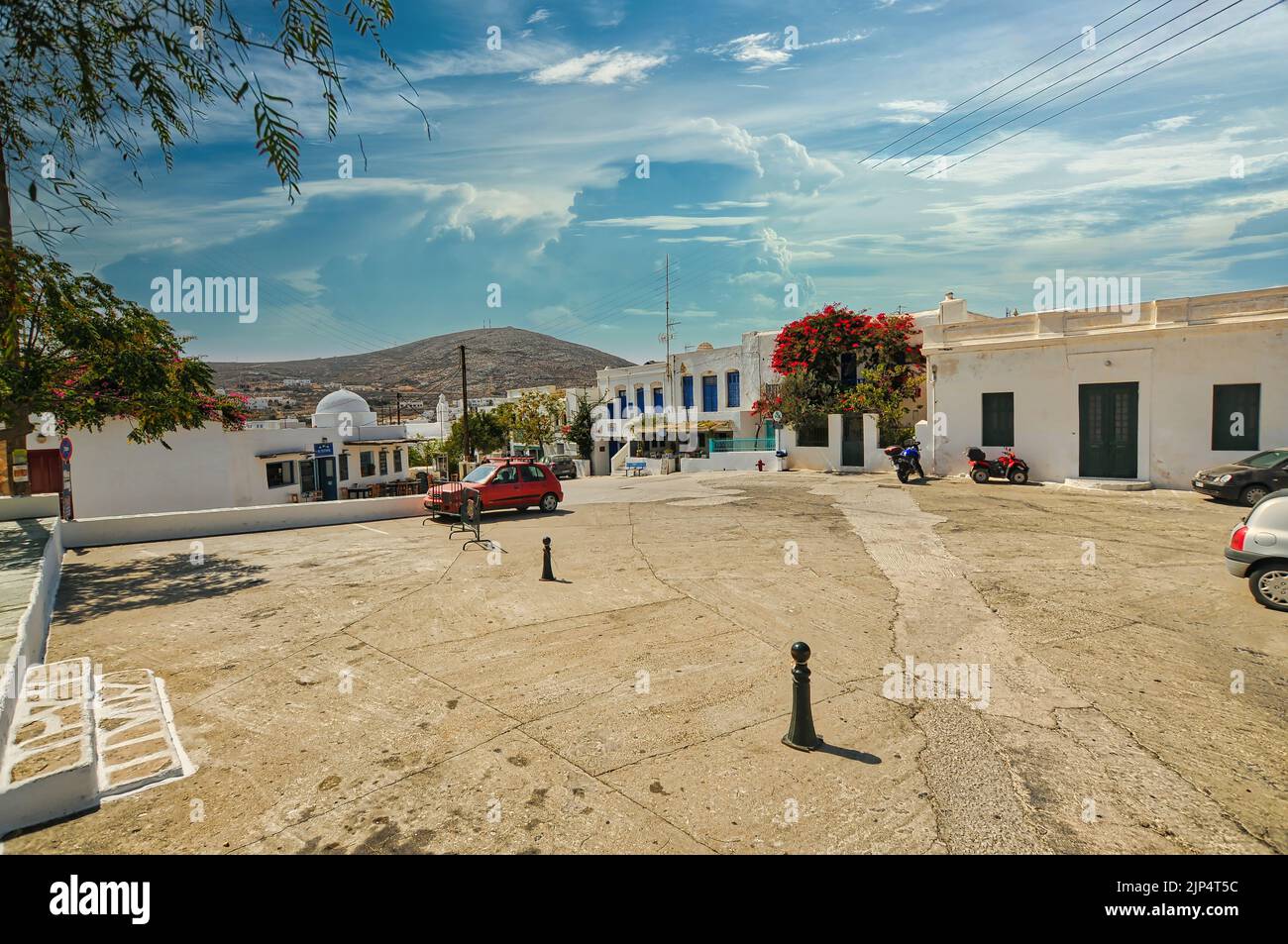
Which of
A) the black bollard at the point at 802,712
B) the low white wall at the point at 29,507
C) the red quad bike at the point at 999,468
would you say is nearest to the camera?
the black bollard at the point at 802,712

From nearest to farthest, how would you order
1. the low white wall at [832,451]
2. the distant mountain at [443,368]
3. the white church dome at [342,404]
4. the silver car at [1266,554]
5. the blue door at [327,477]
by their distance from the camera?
the silver car at [1266,554]
the low white wall at [832,451]
the blue door at [327,477]
the white church dome at [342,404]
the distant mountain at [443,368]

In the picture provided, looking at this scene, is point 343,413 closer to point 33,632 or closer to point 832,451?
point 832,451

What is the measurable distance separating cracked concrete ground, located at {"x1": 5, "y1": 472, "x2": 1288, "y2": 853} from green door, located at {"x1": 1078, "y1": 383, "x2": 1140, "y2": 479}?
29.3ft

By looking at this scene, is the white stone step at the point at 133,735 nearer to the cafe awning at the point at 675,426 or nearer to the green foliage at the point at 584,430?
the cafe awning at the point at 675,426

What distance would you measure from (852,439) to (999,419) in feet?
20.4

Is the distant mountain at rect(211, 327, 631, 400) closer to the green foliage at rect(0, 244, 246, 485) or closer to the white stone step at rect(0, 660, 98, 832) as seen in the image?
the green foliage at rect(0, 244, 246, 485)

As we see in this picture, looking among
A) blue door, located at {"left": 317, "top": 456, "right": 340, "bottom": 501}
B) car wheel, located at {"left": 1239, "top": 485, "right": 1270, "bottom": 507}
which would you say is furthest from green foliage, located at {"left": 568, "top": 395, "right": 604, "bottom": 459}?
car wheel, located at {"left": 1239, "top": 485, "right": 1270, "bottom": 507}

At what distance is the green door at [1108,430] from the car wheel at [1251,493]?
4.19 metres

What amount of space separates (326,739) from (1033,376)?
76.1ft

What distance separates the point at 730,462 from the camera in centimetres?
3488

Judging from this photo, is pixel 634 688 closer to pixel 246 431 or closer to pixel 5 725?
pixel 5 725

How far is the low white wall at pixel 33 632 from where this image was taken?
4863 mm

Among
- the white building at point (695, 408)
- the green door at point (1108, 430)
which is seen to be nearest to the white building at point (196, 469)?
the white building at point (695, 408)
